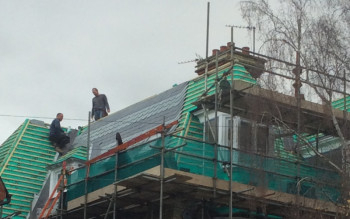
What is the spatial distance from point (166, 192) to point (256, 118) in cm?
336

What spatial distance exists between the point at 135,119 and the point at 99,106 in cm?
372

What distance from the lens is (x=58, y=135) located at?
3738 centimetres

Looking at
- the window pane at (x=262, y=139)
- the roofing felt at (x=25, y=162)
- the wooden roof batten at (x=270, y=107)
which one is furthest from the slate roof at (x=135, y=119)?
the window pane at (x=262, y=139)

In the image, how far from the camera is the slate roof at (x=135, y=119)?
3338cm

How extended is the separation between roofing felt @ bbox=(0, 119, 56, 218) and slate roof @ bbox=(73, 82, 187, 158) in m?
1.29

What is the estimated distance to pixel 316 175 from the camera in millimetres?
28891

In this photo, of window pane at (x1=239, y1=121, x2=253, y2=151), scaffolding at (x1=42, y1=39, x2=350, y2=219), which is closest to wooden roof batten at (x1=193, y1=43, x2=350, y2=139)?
scaffolding at (x1=42, y1=39, x2=350, y2=219)

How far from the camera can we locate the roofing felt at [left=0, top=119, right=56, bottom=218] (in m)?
35.3

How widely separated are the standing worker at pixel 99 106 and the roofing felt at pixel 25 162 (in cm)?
193

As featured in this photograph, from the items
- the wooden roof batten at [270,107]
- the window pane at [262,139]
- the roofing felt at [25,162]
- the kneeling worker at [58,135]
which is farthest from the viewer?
the kneeling worker at [58,135]

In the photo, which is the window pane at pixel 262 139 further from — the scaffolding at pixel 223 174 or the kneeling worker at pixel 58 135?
the kneeling worker at pixel 58 135

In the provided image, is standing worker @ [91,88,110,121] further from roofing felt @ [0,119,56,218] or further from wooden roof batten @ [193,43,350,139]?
wooden roof batten @ [193,43,350,139]

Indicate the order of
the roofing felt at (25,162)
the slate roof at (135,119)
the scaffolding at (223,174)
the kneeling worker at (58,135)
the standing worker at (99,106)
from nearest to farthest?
the scaffolding at (223,174) < the slate roof at (135,119) < the roofing felt at (25,162) < the kneeling worker at (58,135) < the standing worker at (99,106)

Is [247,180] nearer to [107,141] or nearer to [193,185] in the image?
[193,185]
